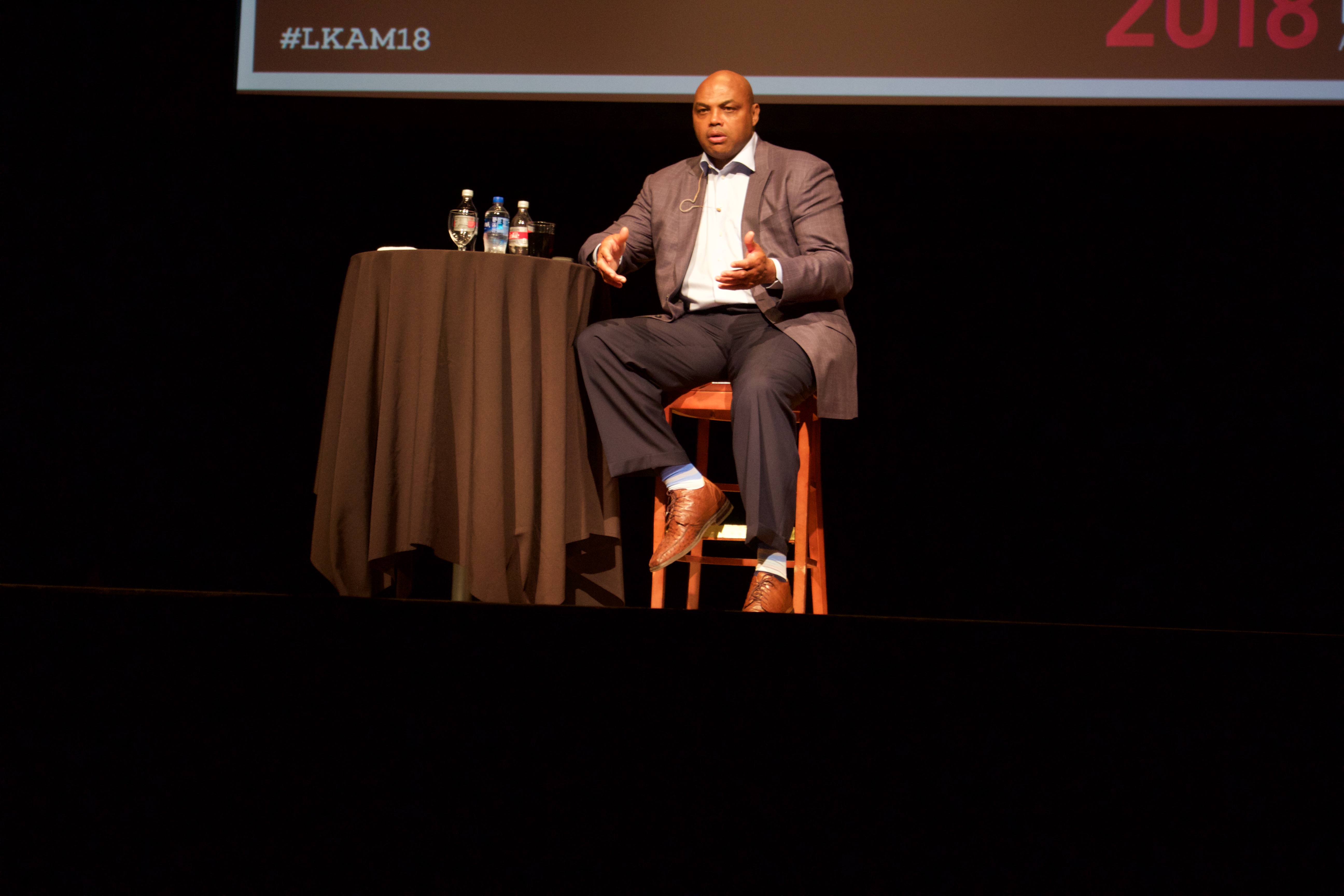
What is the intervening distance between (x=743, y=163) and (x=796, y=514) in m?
0.82

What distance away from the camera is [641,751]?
111cm

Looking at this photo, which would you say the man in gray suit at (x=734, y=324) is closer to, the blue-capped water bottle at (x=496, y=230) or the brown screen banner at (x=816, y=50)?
the blue-capped water bottle at (x=496, y=230)

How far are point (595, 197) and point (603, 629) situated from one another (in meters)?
2.09

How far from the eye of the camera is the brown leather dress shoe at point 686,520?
6.22 ft

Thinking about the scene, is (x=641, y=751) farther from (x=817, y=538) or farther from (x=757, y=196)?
(x=757, y=196)

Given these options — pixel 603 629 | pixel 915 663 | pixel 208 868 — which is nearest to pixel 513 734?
pixel 603 629

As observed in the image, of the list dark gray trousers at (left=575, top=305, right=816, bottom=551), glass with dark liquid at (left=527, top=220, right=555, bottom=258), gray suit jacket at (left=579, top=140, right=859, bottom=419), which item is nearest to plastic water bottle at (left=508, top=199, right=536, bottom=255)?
glass with dark liquid at (left=527, top=220, right=555, bottom=258)

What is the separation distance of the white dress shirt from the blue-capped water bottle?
408 millimetres

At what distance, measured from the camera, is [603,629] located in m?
1.11

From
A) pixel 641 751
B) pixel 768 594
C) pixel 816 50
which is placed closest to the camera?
pixel 641 751

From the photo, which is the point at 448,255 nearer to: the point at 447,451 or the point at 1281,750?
the point at 447,451

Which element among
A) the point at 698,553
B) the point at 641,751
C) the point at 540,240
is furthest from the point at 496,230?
the point at 641,751

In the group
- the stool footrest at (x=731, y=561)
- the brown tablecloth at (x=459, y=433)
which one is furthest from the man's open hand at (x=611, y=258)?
the stool footrest at (x=731, y=561)

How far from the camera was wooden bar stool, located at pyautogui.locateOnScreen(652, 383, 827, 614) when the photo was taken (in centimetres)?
207
